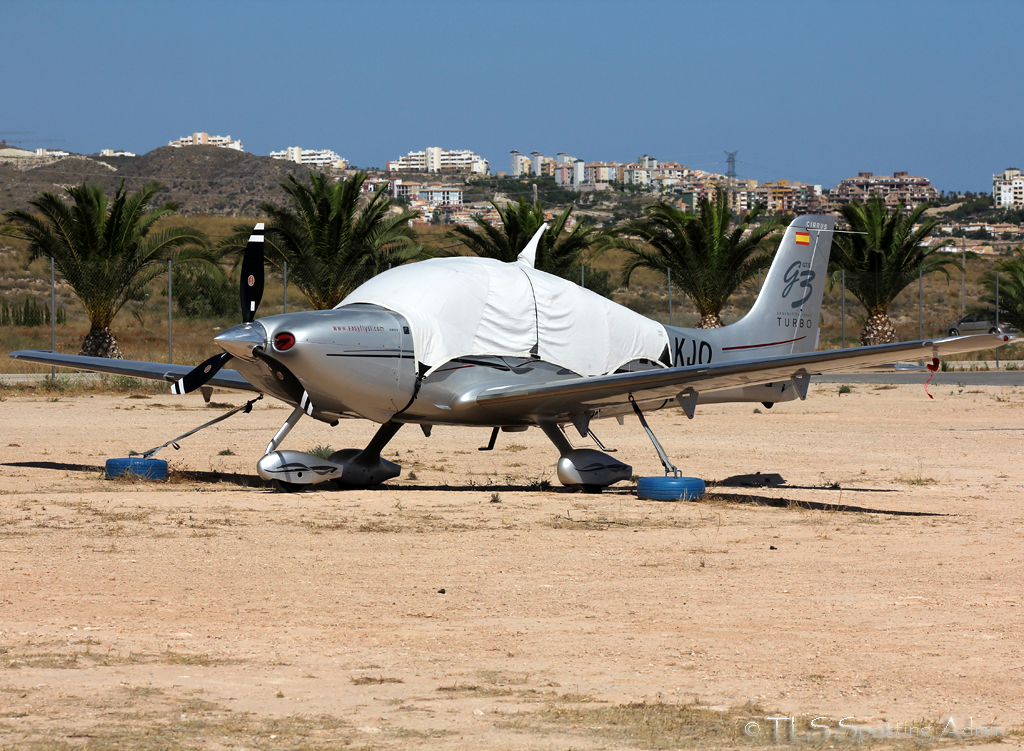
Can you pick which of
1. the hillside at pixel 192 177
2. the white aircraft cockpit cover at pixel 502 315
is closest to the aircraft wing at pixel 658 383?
the white aircraft cockpit cover at pixel 502 315

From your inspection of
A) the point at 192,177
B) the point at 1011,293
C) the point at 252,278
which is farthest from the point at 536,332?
the point at 192,177

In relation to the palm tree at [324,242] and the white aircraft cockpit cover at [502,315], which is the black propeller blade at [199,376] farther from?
the palm tree at [324,242]

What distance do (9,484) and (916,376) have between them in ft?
96.7

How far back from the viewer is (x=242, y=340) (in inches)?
458

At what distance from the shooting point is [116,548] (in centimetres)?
915

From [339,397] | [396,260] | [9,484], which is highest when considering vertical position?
[396,260]

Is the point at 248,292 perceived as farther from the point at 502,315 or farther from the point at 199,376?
the point at 502,315

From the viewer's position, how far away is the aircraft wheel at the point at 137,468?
13.9 metres

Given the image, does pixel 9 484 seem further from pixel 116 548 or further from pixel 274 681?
pixel 274 681

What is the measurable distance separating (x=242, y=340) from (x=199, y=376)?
124cm

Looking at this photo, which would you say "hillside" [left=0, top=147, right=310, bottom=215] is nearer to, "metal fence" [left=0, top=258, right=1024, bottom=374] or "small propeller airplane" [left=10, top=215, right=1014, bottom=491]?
"metal fence" [left=0, top=258, right=1024, bottom=374]

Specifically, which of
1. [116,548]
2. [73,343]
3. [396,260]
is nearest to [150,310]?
[73,343]

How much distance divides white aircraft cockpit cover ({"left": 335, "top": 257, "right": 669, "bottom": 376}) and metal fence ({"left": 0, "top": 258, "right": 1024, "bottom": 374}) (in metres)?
9.75

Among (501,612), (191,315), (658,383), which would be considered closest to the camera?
(501,612)
